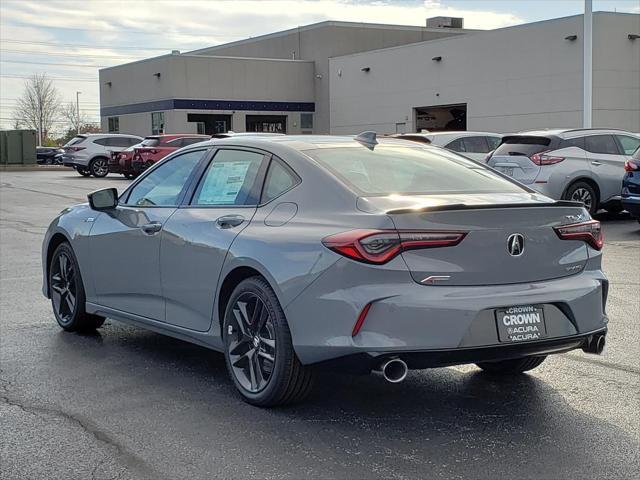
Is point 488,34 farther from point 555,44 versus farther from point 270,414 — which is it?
point 270,414

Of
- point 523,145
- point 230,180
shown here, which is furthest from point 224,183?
point 523,145

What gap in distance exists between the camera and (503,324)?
4.60m

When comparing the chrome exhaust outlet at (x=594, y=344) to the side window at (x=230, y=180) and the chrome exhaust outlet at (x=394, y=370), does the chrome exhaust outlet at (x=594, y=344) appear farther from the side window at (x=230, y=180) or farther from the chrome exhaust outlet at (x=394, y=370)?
the side window at (x=230, y=180)

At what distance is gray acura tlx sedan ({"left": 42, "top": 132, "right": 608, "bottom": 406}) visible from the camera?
4520 mm

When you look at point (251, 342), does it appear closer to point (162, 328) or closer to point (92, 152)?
point (162, 328)

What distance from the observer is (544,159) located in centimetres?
1586

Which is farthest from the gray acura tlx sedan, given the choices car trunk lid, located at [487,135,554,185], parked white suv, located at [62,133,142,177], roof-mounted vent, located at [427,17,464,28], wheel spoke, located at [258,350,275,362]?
roof-mounted vent, located at [427,17,464,28]

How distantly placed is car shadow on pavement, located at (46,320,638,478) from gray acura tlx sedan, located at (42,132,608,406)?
0.27 meters

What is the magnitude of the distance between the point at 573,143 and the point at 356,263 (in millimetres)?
12583

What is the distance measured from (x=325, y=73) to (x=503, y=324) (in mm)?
49758

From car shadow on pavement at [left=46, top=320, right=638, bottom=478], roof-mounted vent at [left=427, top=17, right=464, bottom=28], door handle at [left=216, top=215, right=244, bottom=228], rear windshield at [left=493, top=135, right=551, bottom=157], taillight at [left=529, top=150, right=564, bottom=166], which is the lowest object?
car shadow on pavement at [left=46, top=320, right=638, bottom=478]

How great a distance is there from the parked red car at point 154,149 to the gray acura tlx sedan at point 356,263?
967 inches

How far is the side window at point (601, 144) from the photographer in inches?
645

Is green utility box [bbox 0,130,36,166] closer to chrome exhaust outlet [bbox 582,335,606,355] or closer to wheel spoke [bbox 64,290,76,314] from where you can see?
wheel spoke [bbox 64,290,76,314]
